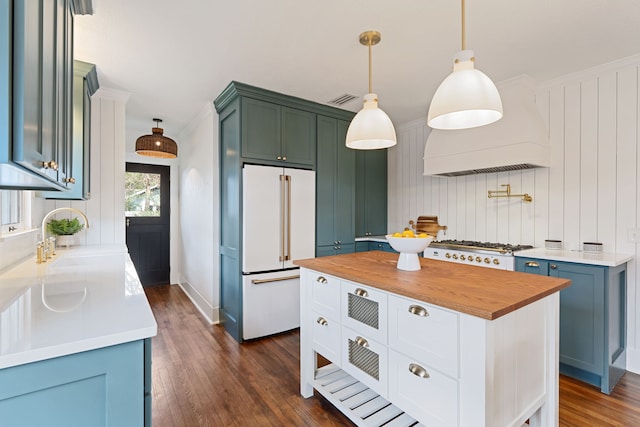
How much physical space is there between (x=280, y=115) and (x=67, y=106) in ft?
6.78

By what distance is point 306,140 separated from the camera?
361 centimetres

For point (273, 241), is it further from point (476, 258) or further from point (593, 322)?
point (593, 322)

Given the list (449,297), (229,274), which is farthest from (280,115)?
(449,297)

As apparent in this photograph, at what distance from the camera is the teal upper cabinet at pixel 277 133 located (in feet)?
10.5

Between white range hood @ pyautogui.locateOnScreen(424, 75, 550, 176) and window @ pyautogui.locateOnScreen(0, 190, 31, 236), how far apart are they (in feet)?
12.4

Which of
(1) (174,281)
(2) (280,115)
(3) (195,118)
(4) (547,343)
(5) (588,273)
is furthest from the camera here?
(1) (174,281)

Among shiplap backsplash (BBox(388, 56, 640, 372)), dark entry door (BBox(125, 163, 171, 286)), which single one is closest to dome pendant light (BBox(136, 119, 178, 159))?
dark entry door (BBox(125, 163, 171, 286))

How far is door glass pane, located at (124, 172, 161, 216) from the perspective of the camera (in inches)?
207

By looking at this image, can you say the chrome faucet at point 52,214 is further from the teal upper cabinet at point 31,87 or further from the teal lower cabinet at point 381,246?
the teal lower cabinet at point 381,246

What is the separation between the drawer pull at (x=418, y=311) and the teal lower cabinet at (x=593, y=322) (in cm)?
182

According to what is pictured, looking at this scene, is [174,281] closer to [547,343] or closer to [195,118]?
[195,118]

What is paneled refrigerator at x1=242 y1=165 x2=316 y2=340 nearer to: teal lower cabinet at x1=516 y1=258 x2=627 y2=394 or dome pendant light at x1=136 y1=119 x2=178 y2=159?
dome pendant light at x1=136 y1=119 x2=178 y2=159

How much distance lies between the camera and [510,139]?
2.93m

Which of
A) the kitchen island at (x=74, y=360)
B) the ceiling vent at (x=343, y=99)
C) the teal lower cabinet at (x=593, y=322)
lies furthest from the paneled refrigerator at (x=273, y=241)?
the teal lower cabinet at (x=593, y=322)
